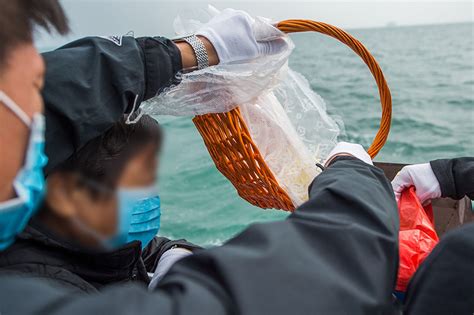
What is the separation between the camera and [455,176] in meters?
0.96

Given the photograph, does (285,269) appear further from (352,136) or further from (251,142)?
(352,136)

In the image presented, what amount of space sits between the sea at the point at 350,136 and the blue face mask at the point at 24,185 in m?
0.19

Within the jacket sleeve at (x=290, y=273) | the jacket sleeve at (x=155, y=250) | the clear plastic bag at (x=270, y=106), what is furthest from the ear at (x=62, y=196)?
the jacket sleeve at (x=155, y=250)

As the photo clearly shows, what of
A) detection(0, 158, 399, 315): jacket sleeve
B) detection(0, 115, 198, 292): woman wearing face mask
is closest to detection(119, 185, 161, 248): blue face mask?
detection(0, 115, 198, 292): woman wearing face mask

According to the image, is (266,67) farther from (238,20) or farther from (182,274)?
(182,274)

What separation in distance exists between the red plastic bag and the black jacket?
0.52 metres

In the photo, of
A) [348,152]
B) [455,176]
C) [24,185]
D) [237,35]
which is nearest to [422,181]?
[455,176]

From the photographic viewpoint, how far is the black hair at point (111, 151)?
1.94 ft

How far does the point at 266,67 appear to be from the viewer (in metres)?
0.97

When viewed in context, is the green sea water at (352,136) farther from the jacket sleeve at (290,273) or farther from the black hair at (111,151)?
the jacket sleeve at (290,273)

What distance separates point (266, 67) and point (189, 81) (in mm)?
178

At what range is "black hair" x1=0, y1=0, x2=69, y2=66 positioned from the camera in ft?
1.47

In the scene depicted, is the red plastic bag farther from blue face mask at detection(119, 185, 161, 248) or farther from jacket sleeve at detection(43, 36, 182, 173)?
jacket sleeve at detection(43, 36, 182, 173)

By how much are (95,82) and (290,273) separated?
1.66 ft
